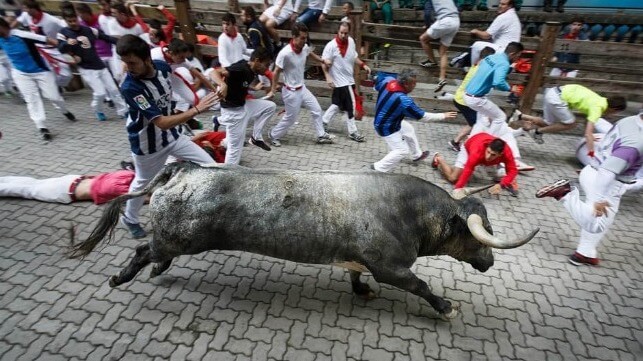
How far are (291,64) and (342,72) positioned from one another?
1223 mm

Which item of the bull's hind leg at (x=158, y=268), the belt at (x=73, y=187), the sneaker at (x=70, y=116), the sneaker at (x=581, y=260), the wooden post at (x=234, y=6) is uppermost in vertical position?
the wooden post at (x=234, y=6)

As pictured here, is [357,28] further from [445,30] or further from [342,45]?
[445,30]

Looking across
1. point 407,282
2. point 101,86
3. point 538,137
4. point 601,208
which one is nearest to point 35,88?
point 101,86

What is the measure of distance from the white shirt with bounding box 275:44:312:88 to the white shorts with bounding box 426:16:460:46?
2.87m

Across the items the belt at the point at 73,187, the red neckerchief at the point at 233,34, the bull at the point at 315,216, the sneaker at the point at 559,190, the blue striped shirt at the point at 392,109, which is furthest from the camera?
the red neckerchief at the point at 233,34

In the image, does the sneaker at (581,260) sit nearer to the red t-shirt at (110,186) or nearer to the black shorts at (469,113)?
the black shorts at (469,113)

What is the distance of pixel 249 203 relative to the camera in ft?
10.4

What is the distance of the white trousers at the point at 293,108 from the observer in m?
6.88

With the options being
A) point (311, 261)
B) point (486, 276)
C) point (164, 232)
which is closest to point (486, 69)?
point (486, 276)

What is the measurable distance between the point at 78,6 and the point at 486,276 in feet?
32.0

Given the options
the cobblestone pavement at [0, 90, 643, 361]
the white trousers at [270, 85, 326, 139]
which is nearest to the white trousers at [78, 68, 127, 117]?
the cobblestone pavement at [0, 90, 643, 361]

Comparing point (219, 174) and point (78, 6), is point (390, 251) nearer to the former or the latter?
point (219, 174)

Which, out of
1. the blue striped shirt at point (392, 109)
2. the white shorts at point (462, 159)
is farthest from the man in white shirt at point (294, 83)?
the white shorts at point (462, 159)

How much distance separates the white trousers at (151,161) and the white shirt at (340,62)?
381cm
